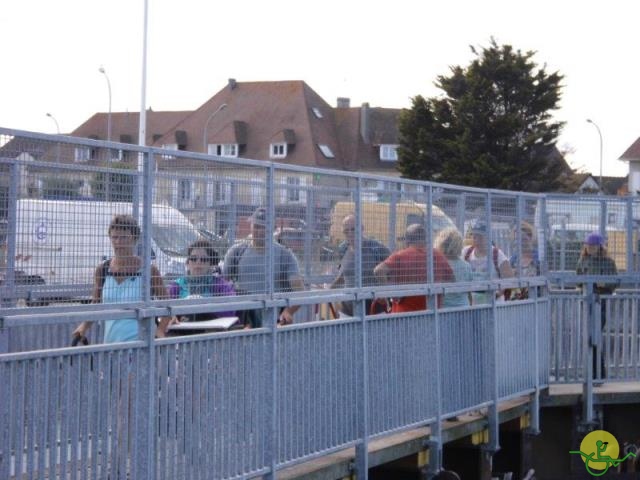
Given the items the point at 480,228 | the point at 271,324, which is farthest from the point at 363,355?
the point at 480,228

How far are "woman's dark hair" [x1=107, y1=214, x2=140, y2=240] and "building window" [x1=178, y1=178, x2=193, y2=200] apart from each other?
1.73 ft

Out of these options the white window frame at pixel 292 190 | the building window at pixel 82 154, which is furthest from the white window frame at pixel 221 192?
the building window at pixel 82 154

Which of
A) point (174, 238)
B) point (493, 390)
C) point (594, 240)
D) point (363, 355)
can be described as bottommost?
point (493, 390)

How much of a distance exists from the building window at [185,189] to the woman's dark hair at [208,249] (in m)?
0.26

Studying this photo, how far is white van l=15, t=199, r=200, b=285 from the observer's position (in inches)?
242

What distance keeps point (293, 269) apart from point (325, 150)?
78313 mm

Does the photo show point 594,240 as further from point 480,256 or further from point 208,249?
point 208,249

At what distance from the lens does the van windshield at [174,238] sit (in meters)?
7.14

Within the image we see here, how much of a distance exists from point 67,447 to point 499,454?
784 cm

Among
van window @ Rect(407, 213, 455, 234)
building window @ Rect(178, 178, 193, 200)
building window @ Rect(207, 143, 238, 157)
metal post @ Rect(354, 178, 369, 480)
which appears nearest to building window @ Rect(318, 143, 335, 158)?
building window @ Rect(207, 143, 238, 157)

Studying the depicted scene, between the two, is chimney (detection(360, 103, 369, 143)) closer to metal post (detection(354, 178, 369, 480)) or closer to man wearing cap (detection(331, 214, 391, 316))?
man wearing cap (detection(331, 214, 391, 316))

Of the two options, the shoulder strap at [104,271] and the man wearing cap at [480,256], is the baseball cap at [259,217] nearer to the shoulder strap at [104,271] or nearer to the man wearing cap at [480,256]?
the shoulder strap at [104,271]

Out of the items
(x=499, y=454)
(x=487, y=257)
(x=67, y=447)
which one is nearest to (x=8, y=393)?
(x=67, y=447)

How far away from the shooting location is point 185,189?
7.37 meters
